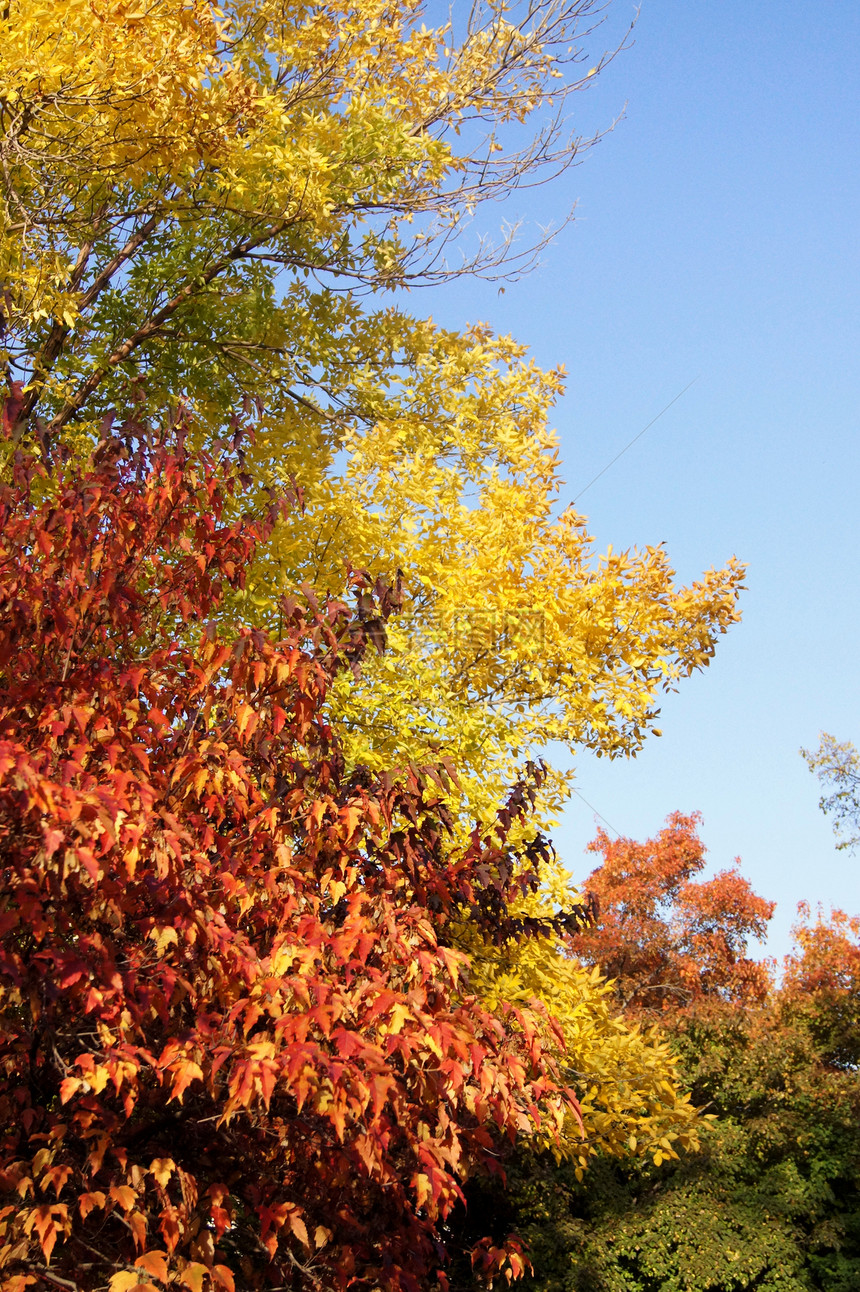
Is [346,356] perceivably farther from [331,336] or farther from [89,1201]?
[89,1201]

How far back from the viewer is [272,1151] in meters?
4.51

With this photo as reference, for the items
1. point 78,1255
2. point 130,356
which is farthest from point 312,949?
point 130,356

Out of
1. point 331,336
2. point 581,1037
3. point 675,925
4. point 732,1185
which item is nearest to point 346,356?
point 331,336

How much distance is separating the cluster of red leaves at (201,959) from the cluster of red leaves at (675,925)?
21.7 metres

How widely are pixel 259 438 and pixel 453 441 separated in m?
1.88

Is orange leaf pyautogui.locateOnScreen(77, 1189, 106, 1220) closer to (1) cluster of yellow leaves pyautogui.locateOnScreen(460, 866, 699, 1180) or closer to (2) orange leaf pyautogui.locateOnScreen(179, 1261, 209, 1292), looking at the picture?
(2) orange leaf pyautogui.locateOnScreen(179, 1261, 209, 1292)

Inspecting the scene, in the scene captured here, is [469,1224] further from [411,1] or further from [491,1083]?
[411,1]

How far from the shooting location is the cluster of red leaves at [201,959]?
3.60 m

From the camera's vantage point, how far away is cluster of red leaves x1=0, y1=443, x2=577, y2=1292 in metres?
3.60

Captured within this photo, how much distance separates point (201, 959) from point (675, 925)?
975 inches

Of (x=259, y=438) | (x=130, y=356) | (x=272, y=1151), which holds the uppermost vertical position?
(x=130, y=356)

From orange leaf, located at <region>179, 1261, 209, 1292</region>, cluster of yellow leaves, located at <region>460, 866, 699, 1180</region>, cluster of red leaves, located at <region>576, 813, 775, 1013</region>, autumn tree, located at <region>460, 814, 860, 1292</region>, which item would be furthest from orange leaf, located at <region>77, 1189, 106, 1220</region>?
cluster of red leaves, located at <region>576, 813, 775, 1013</region>

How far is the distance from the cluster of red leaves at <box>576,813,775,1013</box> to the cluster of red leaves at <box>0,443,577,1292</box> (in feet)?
71.0

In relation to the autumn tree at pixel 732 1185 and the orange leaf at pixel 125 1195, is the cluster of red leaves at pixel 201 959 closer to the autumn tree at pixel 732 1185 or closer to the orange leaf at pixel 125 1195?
the orange leaf at pixel 125 1195
